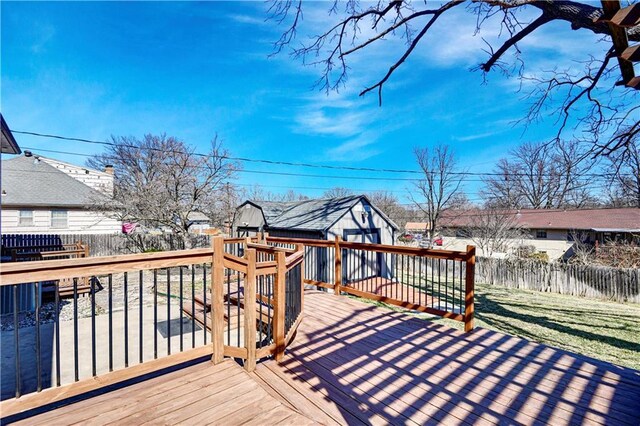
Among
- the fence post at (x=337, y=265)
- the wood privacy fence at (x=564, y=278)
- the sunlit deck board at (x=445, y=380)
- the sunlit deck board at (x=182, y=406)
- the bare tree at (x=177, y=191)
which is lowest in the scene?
the wood privacy fence at (x=564, y=278)

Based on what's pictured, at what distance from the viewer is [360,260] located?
32.8 feet

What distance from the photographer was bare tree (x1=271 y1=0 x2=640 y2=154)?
4348 millimetres

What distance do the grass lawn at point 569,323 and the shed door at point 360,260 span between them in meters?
3.36

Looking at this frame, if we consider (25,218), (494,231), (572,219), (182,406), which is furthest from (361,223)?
(572,219)

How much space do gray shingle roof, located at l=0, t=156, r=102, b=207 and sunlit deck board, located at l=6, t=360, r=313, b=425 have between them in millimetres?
13734

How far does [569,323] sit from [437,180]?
1283 centimetres

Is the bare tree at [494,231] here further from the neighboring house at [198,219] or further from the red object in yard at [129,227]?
the red object in yard at [129,227]

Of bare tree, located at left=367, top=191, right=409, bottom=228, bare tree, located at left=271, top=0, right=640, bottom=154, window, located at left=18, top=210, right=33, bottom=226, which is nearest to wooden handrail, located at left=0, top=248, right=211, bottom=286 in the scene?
bare tree, located at left=271, top=0, right=640, bottom=154

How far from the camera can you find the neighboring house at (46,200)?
1312 cm

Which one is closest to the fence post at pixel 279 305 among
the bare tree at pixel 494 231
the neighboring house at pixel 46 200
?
the neighboring house at pixel 46 200

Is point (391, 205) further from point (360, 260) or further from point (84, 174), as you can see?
point (84, 174)

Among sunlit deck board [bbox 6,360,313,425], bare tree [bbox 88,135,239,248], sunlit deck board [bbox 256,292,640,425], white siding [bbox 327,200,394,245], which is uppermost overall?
bare tree [bbox 88,135,239,248]

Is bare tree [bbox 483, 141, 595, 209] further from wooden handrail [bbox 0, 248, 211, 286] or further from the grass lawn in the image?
wooden handrail [bbox 0, 248, 211, 286]

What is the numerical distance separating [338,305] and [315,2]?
5.24 metres
